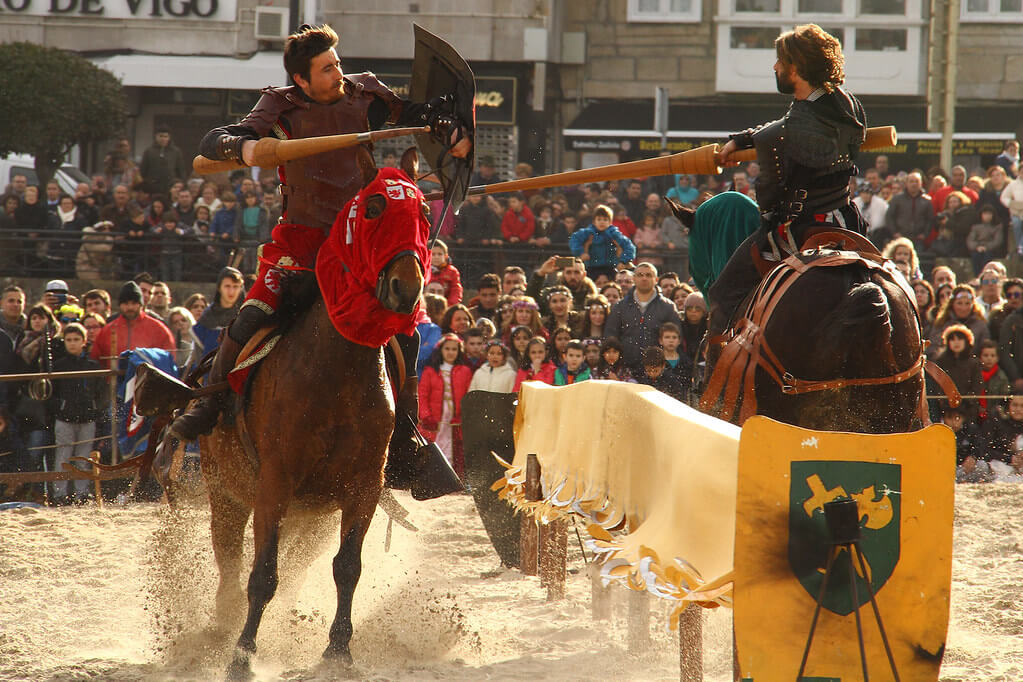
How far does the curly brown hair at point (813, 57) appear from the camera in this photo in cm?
523

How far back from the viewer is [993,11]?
24.0 metres

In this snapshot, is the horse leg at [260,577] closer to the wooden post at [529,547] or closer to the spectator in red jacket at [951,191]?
the wooden post at [529,547]

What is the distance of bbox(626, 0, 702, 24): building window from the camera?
80.4 ft

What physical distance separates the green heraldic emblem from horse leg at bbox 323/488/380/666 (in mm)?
2319

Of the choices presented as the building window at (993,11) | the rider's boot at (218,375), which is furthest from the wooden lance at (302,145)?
the building window at (993,11)

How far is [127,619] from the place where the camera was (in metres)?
6.41

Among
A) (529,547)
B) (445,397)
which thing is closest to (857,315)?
(529,547)

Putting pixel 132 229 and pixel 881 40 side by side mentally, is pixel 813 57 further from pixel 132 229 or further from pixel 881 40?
pixel 881 40

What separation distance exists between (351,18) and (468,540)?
57.8 ft

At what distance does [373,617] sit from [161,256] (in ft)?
34.3

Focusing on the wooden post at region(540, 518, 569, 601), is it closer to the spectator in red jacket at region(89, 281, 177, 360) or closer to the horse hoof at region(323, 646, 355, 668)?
the horse hoof at region(323, 646, 355, 668)

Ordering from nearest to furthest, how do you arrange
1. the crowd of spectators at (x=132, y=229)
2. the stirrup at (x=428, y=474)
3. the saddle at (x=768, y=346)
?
the saddle at (x=768, y=346) → the stirrup at (x=428, y=474) → the crowd of spectators at (x=132, y=229)

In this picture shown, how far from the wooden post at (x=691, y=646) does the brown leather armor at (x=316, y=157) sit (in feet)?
7.39

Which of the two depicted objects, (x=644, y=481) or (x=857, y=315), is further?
(x=857, y=315)
